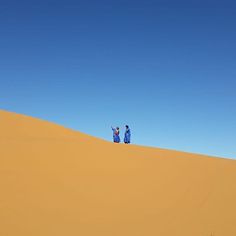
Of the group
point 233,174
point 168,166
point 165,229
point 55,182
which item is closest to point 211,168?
point 233,174

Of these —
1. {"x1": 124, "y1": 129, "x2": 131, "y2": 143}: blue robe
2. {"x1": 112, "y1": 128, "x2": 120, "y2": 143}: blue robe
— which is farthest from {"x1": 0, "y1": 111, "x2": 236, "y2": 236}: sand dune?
{"x1": 124, "y1": 129, "x2": 131, "y2": 143}: blue robe

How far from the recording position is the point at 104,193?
24.7 ft

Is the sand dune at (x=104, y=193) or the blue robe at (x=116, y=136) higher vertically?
the blue robe at (x=116, y=136)

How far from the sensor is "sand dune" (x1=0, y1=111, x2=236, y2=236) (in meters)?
5.88

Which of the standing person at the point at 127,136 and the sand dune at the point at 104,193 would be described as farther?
the standing person at the point at 127,136

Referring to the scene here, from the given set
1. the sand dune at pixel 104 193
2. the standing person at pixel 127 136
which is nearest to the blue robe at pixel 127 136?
the standing person at pixel 127 136

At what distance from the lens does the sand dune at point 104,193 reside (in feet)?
19.3

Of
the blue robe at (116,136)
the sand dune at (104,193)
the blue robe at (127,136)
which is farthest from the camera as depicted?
the blue robe at (127,136)

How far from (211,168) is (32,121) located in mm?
7829

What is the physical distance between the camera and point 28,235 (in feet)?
16.9

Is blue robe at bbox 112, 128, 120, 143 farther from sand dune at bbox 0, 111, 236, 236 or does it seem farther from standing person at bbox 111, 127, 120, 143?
sand dune at bbox 0, 111, 236, 236

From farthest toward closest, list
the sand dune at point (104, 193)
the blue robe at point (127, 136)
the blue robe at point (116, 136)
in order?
the blue robe at point (127, 136) → the blue robe at point (116, 136) → the sand dune at point (104, 193)

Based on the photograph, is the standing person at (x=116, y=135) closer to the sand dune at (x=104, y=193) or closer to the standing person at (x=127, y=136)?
the standing person at (x=127, y=136)

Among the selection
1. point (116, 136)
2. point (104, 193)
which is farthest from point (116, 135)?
point (104, 193)
